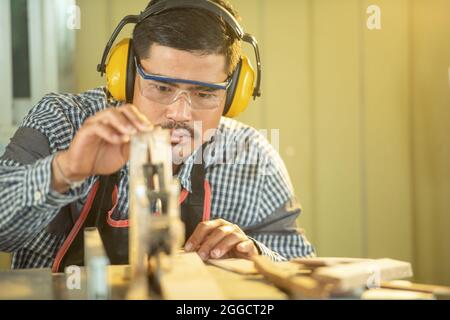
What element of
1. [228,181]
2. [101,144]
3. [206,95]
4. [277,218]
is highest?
[206,95]

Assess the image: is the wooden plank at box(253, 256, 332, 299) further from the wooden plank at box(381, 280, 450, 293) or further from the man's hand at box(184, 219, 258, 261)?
the man's hand at box(184, 219, 258, 261)

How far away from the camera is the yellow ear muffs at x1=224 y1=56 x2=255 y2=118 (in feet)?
6.41

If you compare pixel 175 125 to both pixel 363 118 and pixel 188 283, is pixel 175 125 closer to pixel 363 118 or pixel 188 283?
pixel 188 283

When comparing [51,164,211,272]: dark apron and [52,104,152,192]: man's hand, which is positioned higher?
[52,104,152,192]: man's hand

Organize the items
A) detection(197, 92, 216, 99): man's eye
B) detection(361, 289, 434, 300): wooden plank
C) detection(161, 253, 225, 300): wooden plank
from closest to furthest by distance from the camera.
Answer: detection(161, 253, 225, 300): wooden plank → detection(361, 289, 434, 300): wooden plank → detection(197, 92, 216, 99): man's eye

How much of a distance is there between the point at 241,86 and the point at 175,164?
1.07ft

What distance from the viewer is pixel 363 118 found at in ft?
9.72

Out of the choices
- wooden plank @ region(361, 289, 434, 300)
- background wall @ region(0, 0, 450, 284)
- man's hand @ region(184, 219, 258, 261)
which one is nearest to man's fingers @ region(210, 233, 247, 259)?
man's hand @ region(184, 219, 258, 261)

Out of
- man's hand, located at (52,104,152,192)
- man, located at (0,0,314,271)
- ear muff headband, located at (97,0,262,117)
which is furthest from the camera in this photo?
ear muff headband, located at (97,0,262,117)

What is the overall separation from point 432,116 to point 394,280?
170 centimetres

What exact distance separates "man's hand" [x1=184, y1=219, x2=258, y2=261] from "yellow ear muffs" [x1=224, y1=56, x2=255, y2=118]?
0.45 metres

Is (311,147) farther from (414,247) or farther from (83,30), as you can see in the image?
(83,30)

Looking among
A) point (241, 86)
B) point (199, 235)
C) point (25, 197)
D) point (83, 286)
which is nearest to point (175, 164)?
point (241, 86)

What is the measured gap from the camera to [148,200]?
1.09m
